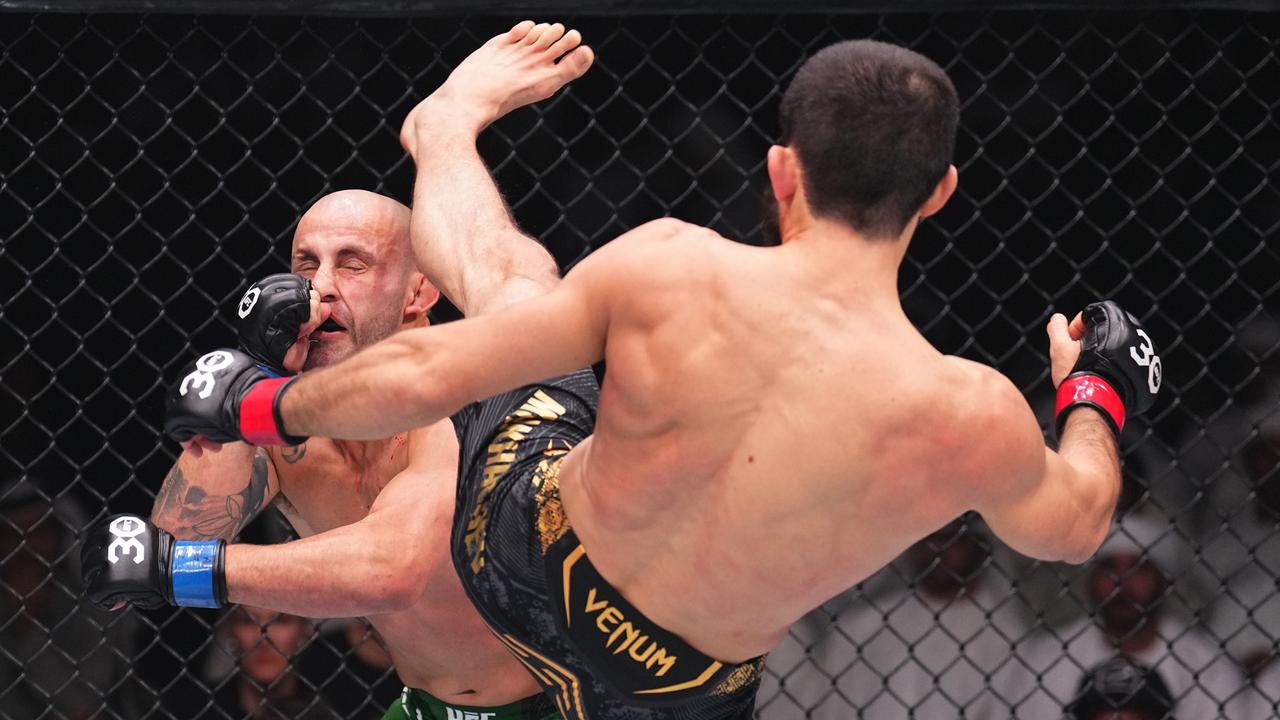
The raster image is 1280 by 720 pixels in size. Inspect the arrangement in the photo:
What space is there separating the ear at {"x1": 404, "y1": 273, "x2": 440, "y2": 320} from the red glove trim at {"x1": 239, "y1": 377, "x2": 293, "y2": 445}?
84 centimetres

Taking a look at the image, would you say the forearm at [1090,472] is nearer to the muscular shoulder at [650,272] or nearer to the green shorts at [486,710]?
the muscular shoulder at [650,272]

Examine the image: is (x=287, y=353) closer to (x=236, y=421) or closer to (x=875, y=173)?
(x=236, y=421)

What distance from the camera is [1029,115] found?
9.77ft

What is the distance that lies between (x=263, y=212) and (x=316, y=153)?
0.16 meters

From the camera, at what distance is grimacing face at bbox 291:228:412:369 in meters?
2.31

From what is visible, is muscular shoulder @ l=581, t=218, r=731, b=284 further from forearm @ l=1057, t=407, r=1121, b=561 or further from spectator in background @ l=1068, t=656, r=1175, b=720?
spectator in background @ l=1068, t=656, r=1175, b=720

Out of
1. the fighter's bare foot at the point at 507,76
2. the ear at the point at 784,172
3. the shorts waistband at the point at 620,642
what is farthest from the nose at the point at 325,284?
the ear at the point at 784,172

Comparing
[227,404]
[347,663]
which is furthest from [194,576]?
[347,663]

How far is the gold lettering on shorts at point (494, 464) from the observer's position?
1664mm

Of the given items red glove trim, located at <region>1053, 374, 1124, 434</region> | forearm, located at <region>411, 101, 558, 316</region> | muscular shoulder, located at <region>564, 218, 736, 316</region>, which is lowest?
red glove trim, located at <region>1053, 374, 1124, 434</region>

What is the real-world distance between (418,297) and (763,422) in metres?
1.09

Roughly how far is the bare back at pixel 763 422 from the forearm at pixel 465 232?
295mm

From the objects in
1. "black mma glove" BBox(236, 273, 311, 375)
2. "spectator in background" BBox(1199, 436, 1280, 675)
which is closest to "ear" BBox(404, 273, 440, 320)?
"black mma glove" BBox(236, 273, 311, 375)

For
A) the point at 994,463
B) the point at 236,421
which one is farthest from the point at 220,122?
the point at 994,463
